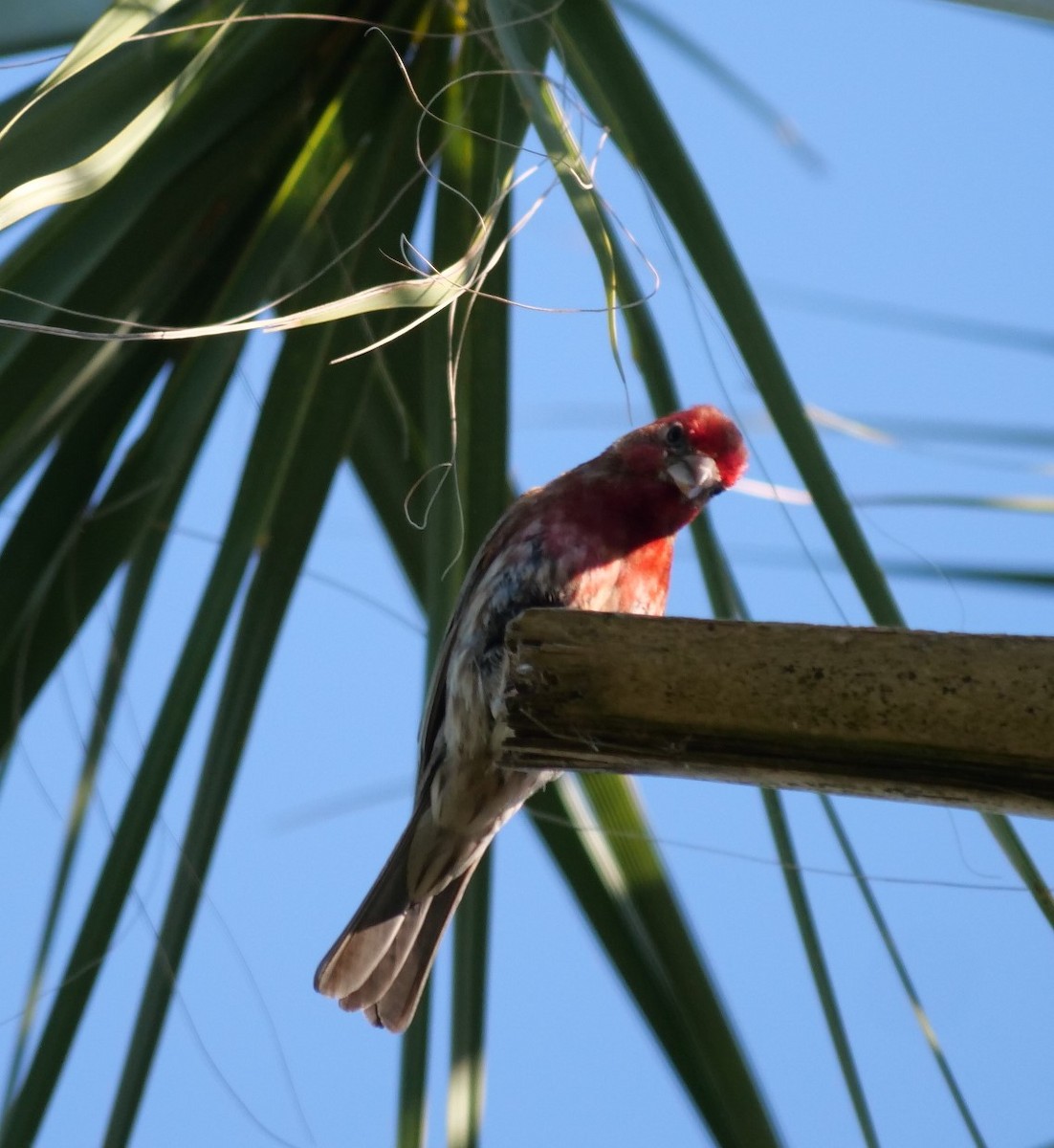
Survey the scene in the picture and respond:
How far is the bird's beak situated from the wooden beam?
0.82 meters

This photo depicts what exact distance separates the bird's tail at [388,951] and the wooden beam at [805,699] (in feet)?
2.93

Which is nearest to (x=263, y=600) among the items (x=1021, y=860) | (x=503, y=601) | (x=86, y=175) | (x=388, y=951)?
(x=503, y=601)

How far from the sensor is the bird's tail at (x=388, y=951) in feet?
6.85

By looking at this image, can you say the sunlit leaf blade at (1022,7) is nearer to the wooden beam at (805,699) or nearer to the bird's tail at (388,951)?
the wooden beam at (805,699)

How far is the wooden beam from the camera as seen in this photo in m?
1.16

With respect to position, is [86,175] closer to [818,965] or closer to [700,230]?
[700,230]

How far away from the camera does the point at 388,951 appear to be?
83.7 inches

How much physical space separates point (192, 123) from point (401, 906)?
3.57 ft

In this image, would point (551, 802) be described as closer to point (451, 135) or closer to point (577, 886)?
point (577, 886)

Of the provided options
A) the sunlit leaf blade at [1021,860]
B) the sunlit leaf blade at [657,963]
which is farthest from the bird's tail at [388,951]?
the sunlit leaf blade at [1021,860]

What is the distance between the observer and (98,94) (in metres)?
1.50

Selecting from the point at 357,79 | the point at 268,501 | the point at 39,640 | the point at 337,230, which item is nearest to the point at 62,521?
the point at 39,640

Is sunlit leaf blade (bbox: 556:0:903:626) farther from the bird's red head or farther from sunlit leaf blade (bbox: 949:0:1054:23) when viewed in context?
the bird's red head

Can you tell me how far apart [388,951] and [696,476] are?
2.56ft
